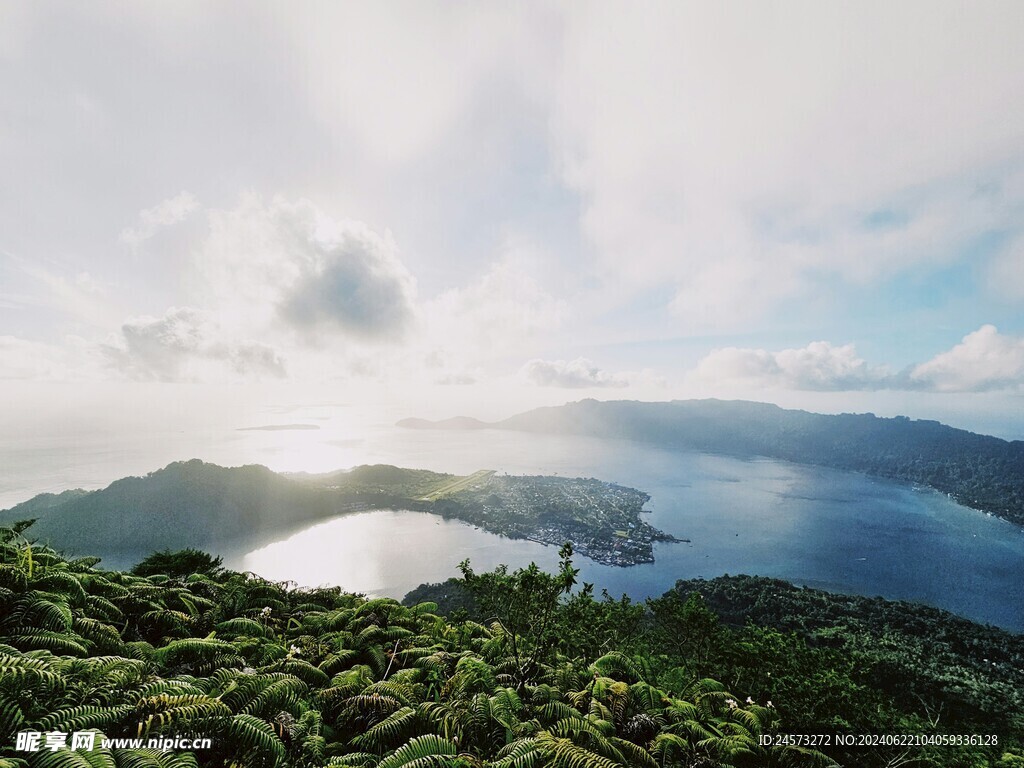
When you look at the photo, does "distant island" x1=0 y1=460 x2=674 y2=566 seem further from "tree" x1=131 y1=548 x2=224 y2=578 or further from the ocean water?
"tree" x1=131 y1=548 x2=224 y2=578

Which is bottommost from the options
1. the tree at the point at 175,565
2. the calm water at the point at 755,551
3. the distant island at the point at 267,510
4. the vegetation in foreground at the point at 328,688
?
the calm water at the point at 755,551

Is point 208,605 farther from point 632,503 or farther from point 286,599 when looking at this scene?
point 632,503

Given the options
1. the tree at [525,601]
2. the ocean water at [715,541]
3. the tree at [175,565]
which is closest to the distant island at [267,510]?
the ocean water at [715,541]

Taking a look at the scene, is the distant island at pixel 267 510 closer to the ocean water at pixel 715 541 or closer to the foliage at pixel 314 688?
the ocean water at pixel 715 541

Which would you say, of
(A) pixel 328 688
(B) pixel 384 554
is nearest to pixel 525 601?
(A) pixel 328 688

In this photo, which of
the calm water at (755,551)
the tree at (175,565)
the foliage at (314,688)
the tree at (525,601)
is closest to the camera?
the foliage at (314,688)

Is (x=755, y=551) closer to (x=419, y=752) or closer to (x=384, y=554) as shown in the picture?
(x=384, y=554)
